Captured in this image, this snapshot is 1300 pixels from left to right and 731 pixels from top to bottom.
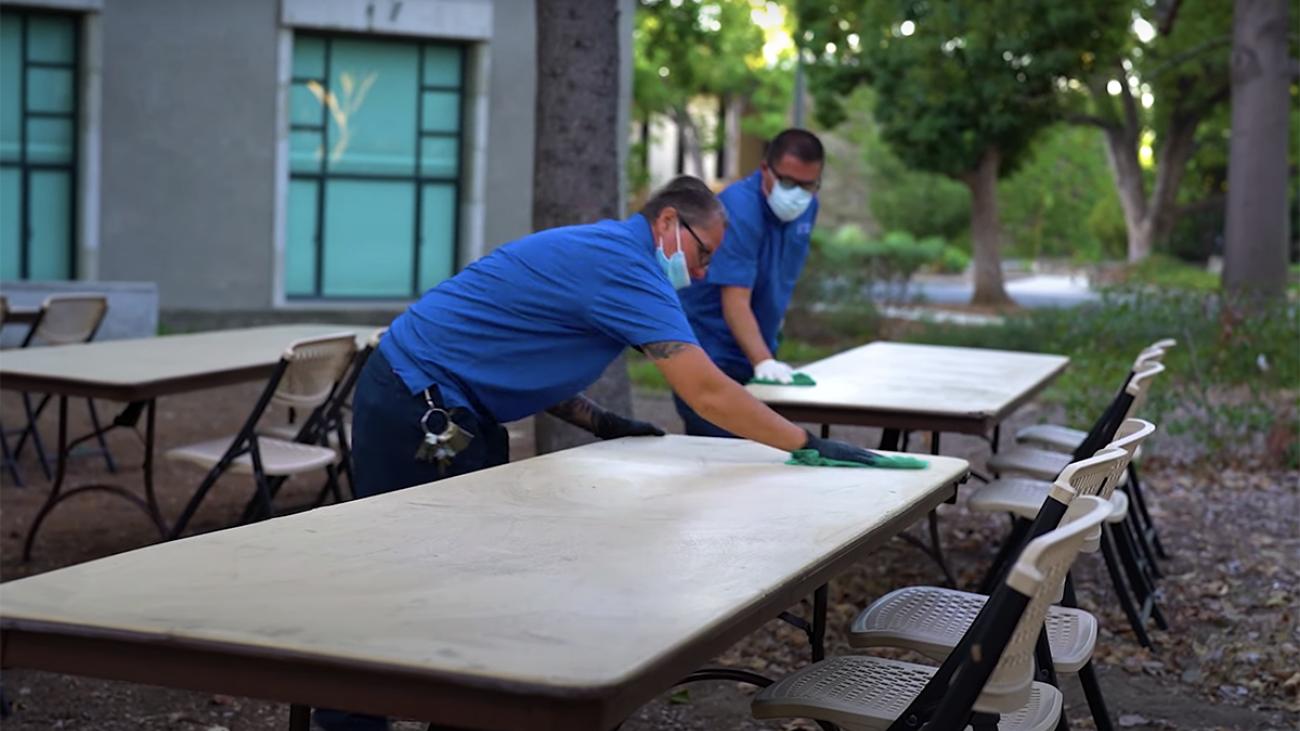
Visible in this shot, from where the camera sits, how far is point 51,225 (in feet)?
49.9

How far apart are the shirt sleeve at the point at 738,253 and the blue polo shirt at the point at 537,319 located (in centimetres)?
155

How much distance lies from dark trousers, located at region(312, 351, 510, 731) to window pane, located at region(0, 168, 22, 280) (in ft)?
39.0

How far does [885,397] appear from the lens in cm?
557

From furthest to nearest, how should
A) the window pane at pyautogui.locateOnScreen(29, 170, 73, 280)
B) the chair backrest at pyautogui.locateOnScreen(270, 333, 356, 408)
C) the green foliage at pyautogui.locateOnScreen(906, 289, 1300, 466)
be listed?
1. the window pane at pyautogui.locateOnScreen(29, 170, 73, 280)
2. the green foliage at pyautogui.locateOnScreen(906, 289, 1300, 466)
3. the chair backrest at pyautogui.locateOnScreen(270, 333, 356, 408)

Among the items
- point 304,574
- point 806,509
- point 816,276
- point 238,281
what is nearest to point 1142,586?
point 806,509

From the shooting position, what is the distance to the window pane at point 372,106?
Answer: 53.1 ft

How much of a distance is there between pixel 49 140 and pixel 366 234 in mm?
3065

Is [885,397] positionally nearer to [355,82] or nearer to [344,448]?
[344,448]

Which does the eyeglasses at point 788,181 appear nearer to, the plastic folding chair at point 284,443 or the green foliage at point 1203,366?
the plastic folding chair at point 284,443

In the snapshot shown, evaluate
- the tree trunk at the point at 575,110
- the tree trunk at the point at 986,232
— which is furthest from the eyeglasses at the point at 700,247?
Answer: the tree trunk at the point at 986,232

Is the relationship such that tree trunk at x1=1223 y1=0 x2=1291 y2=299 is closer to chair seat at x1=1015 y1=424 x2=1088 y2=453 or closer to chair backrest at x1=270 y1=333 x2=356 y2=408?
chair seat at x1=1015 y1=424 x2=1088 y2=453

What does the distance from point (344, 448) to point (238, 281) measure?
9382mm

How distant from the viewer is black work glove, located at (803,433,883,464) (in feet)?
13.3

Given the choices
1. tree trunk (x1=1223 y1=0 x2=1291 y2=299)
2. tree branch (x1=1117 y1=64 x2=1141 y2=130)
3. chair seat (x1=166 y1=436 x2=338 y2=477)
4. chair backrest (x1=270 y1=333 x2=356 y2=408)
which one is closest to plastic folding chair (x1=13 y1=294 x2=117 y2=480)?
chair seat (x1=166 y1=436 x2=338 y2=477)
